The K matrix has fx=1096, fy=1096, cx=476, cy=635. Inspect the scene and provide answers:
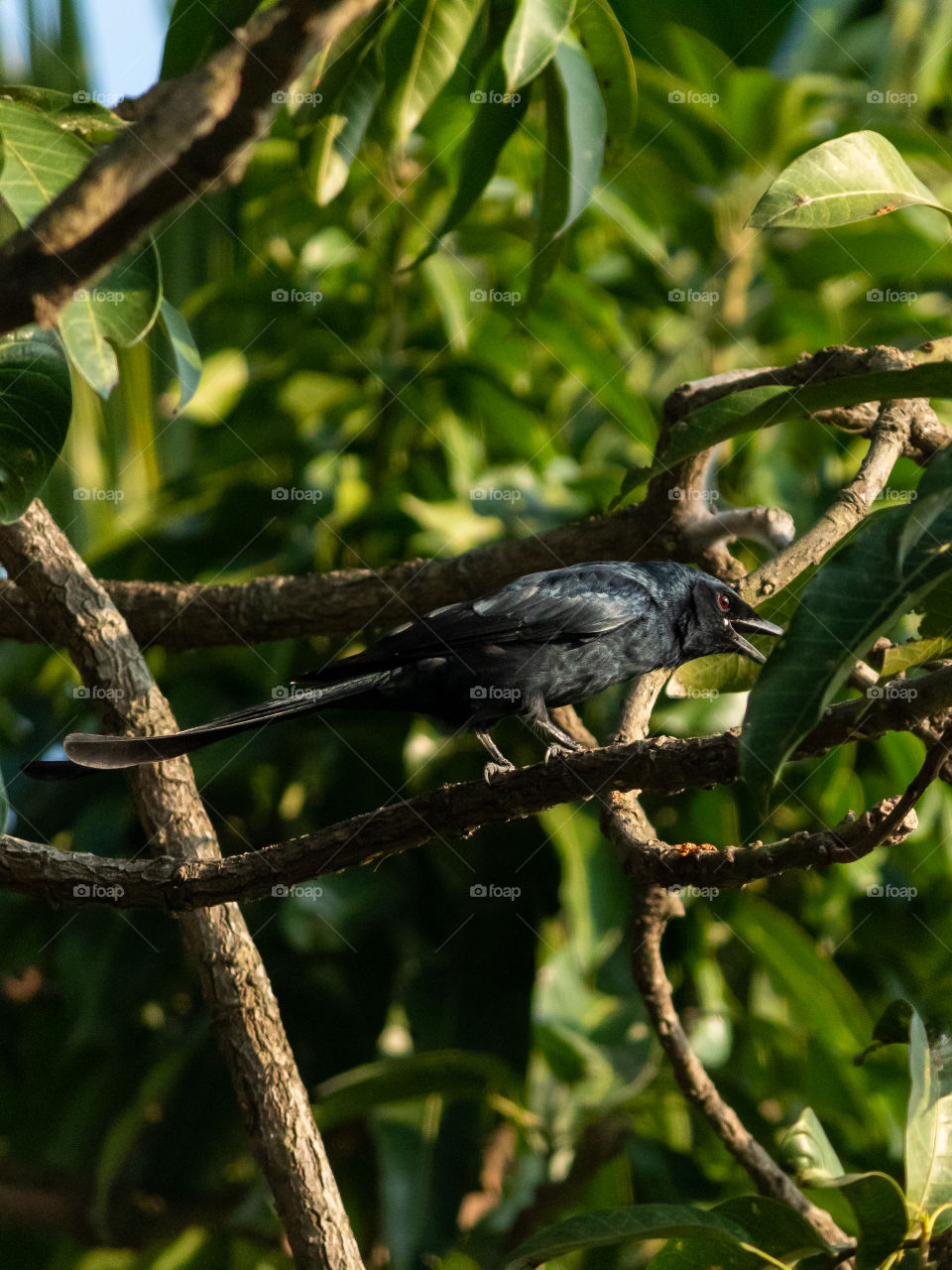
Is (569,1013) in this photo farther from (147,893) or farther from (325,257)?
(325,257)

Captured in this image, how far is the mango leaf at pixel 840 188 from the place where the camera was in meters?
1.72

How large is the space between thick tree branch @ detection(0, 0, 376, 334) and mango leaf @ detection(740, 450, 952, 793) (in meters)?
0.78

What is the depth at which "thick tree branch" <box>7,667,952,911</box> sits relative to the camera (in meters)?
1.61

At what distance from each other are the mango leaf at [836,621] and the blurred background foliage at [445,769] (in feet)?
6.92

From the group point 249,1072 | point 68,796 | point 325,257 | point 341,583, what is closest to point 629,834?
point 249,1072

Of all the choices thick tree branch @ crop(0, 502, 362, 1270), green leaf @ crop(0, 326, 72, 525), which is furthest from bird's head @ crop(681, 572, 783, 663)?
green leaf @ crop(0, 326, 72, 525)

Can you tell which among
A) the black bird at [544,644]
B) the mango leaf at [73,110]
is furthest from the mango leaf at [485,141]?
the black bird at [544,644]

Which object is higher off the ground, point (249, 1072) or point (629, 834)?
point (629, 834)

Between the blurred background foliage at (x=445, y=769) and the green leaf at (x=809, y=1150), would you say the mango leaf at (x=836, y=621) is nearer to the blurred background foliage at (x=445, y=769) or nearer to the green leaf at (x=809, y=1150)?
the green leaf at (x=809, y=1150)

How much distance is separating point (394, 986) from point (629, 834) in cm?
182

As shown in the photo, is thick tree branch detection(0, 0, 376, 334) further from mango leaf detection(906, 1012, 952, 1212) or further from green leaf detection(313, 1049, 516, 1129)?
green leaf detection(313, 1049, 516, 1129)

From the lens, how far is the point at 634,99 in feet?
8.63

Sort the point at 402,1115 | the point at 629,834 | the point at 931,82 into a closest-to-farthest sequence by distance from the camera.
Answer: the point at 629,834 → the point at 402,1115 → the point at 931,82

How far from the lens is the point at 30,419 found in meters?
1.84
